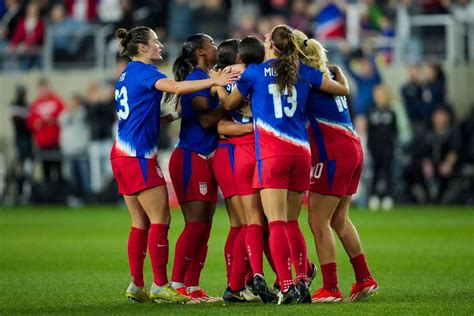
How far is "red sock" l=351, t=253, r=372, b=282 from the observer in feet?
34.2

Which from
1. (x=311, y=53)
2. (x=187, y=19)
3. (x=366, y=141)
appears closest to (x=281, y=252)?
(x=311, y=53)

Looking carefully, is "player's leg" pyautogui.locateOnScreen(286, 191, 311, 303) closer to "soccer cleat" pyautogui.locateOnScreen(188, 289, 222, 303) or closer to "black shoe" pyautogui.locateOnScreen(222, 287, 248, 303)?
"black shoe" pyautogui.locateOnScreen(222, 287, 248, 303)

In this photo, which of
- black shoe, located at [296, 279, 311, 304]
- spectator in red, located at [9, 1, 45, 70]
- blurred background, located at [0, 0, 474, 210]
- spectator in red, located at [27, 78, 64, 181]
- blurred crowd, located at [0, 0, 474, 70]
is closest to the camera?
black shoe, located at [296, 279, 311, 304]

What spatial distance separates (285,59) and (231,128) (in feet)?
3.04

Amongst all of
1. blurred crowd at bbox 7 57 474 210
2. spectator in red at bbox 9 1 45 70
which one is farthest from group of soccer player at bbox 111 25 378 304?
spectator in red at bbox 9 1 45 70

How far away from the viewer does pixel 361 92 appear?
25219 mm

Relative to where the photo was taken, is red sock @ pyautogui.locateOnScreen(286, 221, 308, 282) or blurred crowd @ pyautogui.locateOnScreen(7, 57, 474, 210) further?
blurred crowd @ pyautogui.locateOnScreen(7, 57, 474, 210)

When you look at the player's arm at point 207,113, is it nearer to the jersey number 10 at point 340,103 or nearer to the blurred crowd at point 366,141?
the jersey number 10 at point 340,103

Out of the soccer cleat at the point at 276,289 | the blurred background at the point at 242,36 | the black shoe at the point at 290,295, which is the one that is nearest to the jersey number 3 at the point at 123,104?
the soccer cleat at the point at 276,289

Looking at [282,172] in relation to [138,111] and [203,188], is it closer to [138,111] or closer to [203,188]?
[203,188]

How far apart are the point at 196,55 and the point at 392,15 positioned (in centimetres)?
1556

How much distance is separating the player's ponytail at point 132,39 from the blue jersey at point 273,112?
1.14 metres

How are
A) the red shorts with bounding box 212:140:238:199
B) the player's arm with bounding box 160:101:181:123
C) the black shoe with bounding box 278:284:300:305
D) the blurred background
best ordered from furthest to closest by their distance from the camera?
1. the blurred background
2. the player's arm with bounding box 160:101:181:123
3. the red shorts with bounding box 212:140:238:199
4. the black shoe with bounding box 278:284:300:305

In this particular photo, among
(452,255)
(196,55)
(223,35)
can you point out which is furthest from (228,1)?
(196,55)
